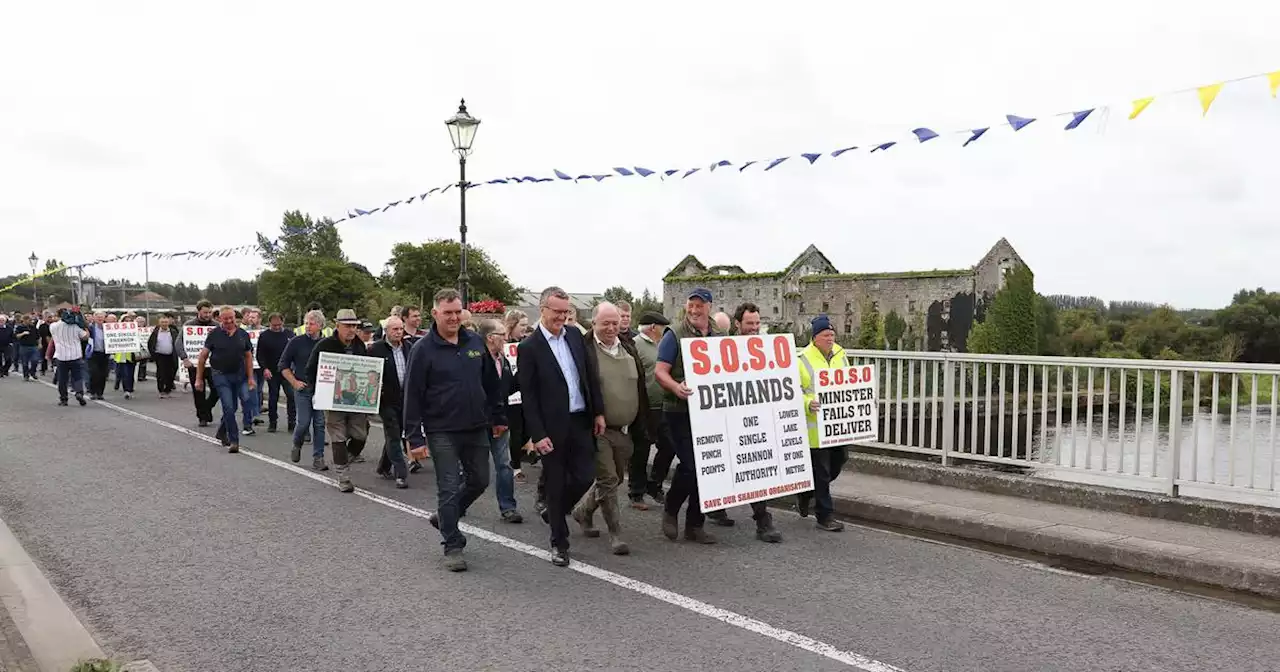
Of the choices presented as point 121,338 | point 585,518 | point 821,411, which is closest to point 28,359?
point 121,338

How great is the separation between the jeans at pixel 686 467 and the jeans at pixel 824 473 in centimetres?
108

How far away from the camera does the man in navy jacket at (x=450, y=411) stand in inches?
264

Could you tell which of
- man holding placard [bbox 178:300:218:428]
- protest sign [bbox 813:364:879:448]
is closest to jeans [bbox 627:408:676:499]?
protest sign [bbox 813:364:879:448]

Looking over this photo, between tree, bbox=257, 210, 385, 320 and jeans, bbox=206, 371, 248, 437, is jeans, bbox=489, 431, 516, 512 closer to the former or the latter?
jeans, bbox=206, 371, 248, 437

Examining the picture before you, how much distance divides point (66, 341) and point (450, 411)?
50.5 ft

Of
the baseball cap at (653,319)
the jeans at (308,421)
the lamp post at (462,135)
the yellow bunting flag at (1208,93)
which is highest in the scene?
the lamp post at (462,135)

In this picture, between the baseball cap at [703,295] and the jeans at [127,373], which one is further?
the jeans at [127,373]

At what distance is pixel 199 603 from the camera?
19.0 feet

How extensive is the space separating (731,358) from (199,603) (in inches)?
158

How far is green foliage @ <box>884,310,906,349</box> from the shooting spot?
34556 mm

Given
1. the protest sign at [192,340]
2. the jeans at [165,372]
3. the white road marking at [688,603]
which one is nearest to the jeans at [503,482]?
the white road marking at [688,603]

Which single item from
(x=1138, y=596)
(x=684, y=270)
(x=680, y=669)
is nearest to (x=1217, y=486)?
(x=1138, y=596)

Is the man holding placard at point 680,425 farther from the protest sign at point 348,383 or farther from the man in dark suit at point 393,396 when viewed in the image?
the protest sign at point 348,383

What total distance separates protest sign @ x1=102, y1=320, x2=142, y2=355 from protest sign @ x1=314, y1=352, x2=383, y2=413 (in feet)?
43.8
